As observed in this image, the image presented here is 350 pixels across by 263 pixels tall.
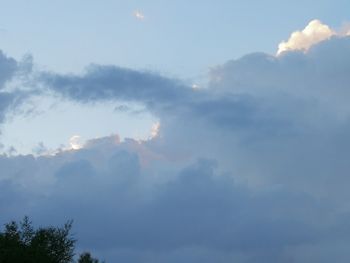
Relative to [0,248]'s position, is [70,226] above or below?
above

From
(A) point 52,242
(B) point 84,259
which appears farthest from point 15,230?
(B) point 84,259

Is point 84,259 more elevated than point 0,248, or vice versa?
point 84,259

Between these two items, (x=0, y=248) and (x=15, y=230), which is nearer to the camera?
(x=0, y=248)

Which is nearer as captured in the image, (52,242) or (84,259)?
(52,242)

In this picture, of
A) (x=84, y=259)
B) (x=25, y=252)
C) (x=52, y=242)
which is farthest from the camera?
(x=84, y=259)

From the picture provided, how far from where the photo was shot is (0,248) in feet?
258

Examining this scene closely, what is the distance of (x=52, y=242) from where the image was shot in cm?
8544

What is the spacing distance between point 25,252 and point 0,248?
3.00 metres

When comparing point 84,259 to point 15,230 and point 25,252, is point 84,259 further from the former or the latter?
point 25,252

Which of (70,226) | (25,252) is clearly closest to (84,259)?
(70,226)

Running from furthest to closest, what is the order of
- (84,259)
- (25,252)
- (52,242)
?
(84,259) → (52,242) → (25,252)

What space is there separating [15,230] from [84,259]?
22127mm

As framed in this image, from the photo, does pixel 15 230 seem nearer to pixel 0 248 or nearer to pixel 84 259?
pixel 0 248

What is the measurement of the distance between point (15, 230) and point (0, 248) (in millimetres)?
7871
